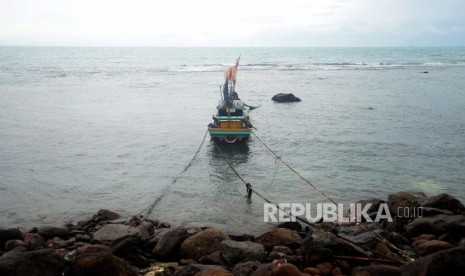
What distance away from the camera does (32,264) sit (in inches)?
293

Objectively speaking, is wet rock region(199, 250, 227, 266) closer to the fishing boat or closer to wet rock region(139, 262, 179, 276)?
wet rock region(139, 262, 179, 276)

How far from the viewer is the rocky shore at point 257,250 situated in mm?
7457

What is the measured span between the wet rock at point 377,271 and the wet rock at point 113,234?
5.32 m

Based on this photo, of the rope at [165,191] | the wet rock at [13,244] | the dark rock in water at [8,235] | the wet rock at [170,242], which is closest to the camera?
the wet rock at [170,242]

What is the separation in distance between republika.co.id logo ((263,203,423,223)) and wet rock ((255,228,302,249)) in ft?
7.35

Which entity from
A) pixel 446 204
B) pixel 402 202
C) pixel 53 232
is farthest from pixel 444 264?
pixel 53 232

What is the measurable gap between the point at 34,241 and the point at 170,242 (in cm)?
360

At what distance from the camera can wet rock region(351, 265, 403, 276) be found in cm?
727

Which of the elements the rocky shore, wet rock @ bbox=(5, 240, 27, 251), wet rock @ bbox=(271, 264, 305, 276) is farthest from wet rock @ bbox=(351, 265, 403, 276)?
wet rock @ bbox=(5, 240, 27, 251)

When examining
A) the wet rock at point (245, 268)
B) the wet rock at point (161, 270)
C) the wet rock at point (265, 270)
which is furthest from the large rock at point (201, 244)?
the wet rock at point (265, 270)

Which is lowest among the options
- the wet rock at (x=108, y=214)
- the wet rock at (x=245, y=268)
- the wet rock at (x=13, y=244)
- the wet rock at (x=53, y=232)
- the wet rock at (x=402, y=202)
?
the wet rock at (x=108, y=214)

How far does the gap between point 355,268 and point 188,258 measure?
389cm

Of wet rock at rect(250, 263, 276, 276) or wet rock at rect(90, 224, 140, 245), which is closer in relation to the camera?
wet rock at rect(250, 263, 276, 276)

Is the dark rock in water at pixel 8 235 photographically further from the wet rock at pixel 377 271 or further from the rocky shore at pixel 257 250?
the wet rock at pixel 377 271
